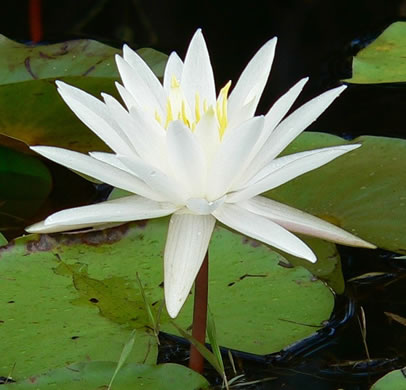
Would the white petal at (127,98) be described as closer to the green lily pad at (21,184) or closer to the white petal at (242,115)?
A: the white petal at (242,115)

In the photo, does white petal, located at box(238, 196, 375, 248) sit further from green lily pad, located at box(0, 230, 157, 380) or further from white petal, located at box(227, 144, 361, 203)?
green lily pad, located at box(0, 230, 157, 380)

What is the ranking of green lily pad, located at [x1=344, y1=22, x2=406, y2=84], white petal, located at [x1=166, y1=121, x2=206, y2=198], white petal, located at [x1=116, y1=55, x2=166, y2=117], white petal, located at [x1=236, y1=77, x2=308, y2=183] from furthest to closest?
green lily pad, located at [x1=344, y1=22, x2=406, y2=84] < white petal, located at [x1=116, y1=55, x2=166, y2=117] < white petal, located at [x1=236, y1=77, x2=308, y2=183] < white petal, located at [x1=166, y1=121, x2=206, y2=198]

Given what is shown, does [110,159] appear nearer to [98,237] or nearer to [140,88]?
[140,88]

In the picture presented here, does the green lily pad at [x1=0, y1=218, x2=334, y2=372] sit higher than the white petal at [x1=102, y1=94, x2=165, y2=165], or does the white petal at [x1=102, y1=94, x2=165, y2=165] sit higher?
the white petal at [x1=102, y1=94, x2=165, y2=165]

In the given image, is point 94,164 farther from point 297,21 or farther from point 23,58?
point 297,21

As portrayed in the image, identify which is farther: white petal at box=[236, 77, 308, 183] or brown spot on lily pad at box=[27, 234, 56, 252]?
brown spot on lily pad at box=[27, 234, 56, 252]

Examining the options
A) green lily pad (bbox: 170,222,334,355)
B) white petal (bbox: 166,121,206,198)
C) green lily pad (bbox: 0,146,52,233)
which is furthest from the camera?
green lily pad (bbox: 0,146,52,233)

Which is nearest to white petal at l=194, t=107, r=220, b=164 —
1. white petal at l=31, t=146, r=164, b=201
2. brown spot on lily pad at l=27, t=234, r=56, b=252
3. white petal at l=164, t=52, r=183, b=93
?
white petal at l=31, t=146, r=164, b=201
